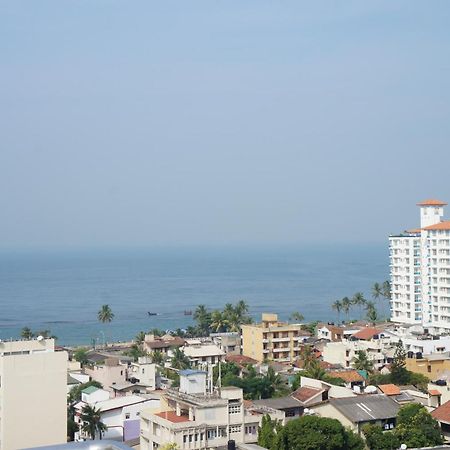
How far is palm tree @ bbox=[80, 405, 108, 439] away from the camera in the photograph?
87.1ft

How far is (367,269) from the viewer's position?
164 meters

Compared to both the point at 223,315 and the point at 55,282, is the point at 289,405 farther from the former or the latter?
the point at 55,282

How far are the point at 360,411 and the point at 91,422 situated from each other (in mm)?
8442

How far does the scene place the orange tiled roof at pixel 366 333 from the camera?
47.3 meters

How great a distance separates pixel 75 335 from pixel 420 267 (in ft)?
112

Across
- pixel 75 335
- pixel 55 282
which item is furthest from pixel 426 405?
pixel 55 282

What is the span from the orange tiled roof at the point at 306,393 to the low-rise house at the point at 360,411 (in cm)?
133

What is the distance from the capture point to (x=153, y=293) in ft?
394

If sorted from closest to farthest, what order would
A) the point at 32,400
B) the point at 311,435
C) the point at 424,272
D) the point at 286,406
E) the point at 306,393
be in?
the point at 311,435 → the point at 32,400 → the point at 286,406 → the point at 306,393 → the point at 424,272

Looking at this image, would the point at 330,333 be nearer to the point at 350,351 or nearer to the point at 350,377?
the point at 350,351

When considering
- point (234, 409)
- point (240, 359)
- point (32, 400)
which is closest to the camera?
point (234, 409)

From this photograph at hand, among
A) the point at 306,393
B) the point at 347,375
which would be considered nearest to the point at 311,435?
the point at 306,393

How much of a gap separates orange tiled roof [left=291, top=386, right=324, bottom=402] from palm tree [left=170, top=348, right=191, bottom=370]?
13525 millimetres

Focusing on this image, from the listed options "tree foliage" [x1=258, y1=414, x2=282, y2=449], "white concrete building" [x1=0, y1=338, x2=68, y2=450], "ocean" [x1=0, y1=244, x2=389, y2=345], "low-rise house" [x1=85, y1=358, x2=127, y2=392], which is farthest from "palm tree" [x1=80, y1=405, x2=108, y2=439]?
"ocean" [x1=0, y1=244, x2=389, y2=345]
